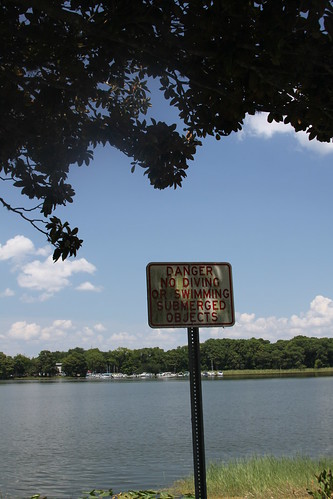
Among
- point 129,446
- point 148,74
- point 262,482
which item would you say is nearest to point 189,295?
point 148,74

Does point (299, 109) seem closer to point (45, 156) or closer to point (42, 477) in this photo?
point (45, 156)

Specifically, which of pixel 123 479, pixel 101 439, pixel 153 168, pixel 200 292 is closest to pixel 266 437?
pixel 101 439

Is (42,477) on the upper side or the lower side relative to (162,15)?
lower

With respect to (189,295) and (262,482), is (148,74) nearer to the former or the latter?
(189,295)

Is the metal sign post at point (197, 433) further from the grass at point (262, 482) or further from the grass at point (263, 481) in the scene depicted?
the grass at point (263, 481)

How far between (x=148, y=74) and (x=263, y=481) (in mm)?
11005

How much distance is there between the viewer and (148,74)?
7.03 meters

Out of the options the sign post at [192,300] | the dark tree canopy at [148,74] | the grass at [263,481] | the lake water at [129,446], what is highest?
the dark tree canopy at [148,74]

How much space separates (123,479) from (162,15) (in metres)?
19.5

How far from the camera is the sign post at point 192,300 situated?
442 centimetres

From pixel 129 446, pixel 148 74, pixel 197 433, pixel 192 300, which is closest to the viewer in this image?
pixel 197 433

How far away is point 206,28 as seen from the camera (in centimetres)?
467

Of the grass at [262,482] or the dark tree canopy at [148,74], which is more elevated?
the dark tree canopy at [148,74]

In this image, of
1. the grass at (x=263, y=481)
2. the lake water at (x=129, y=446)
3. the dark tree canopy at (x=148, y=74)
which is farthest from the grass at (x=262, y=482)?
the dark tree canopy at (x=148, y=74)
